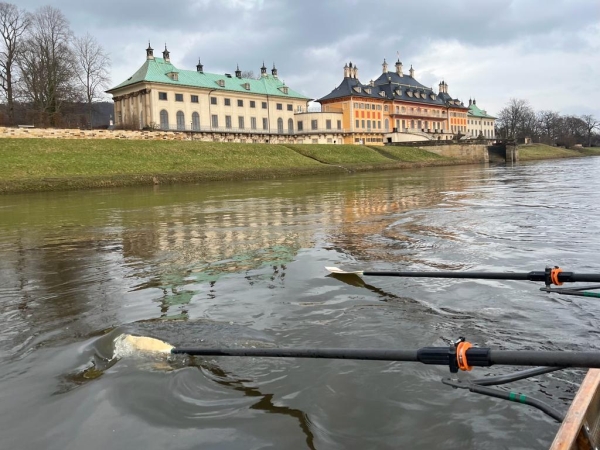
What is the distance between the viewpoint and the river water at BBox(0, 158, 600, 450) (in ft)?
12.1

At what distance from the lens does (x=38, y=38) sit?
61406 millimetres

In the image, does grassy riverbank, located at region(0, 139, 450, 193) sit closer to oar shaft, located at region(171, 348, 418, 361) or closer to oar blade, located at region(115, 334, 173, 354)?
oar blade, located at region(115, 334, 173, 354)

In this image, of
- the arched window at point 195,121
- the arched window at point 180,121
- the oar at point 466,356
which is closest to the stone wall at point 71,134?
the arched window at point 180,121

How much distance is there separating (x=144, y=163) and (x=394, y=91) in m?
77.9

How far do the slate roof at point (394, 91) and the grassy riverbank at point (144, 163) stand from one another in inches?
1571

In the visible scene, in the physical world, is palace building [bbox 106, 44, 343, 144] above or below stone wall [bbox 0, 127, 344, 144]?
above

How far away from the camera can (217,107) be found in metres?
80.7

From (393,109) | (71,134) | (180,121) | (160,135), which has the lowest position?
(71,134)

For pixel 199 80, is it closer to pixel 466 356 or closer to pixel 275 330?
pixel 275 330

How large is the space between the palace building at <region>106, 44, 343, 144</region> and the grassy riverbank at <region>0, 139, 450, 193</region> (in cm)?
1972

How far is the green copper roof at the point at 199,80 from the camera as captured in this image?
75.4 meters

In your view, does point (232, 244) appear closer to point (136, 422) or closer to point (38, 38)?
point (136, 422)

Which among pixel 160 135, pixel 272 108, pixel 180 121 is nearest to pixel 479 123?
pixel 272 108

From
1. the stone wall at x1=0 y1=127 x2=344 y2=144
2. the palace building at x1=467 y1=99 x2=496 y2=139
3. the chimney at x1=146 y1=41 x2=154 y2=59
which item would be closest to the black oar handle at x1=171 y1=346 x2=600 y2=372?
the stone wall at x1=0 y1=127 x2=344 y2=144
